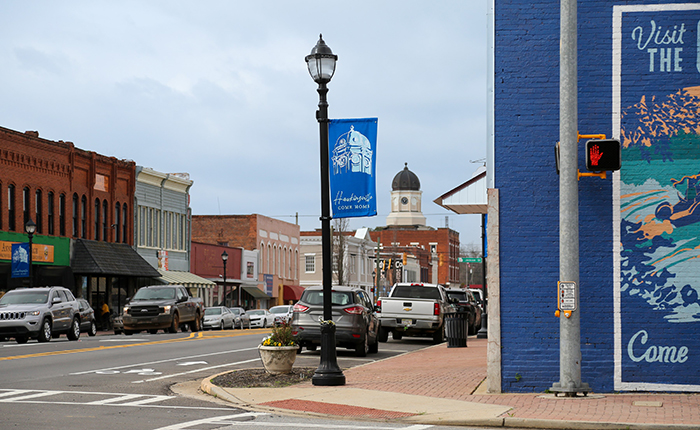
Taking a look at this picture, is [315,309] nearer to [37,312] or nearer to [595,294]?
[595,294]

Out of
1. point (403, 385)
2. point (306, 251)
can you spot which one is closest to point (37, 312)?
point (403, 385)

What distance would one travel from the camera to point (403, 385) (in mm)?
13828

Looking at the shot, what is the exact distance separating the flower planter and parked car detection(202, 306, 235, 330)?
91.0ft

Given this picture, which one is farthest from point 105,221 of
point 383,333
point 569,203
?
point 569,203

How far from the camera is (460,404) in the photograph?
37.7 feet

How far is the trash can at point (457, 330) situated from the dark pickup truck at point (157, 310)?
13136 millimetres

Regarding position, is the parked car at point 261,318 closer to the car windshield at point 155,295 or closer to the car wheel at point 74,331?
the car windshield at point 155,295

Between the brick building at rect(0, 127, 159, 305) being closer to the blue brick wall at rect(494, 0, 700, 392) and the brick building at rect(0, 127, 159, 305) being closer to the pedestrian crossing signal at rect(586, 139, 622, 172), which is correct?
the blue brick wall at rect(494, 0, 700, 392)

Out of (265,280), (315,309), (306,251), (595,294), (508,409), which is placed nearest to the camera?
(508,409)

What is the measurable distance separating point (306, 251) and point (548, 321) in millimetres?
69411

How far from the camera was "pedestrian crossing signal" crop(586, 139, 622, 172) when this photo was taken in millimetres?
11516

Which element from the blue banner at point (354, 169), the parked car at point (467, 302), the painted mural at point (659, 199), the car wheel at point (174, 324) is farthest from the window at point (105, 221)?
the painted mural at point (659, 199)

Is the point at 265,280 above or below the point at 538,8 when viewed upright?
below

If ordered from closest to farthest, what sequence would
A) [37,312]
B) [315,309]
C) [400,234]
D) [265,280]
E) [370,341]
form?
[315,309] < [370,341] < [37,312] < [265,280] < [400,234]
